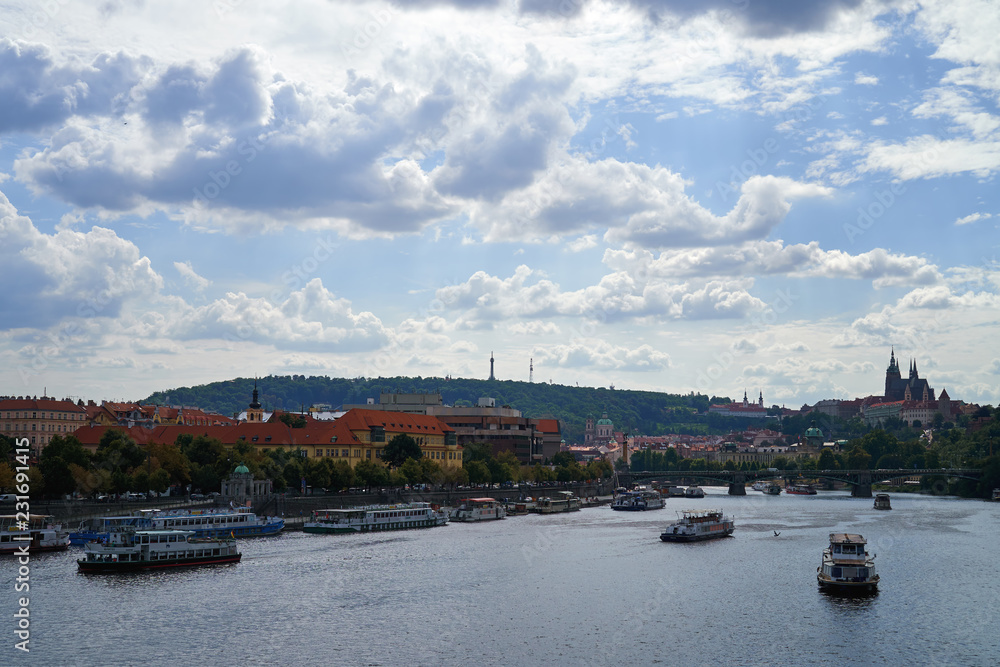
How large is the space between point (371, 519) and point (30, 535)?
147 ft

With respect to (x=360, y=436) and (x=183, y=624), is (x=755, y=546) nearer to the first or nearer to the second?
(x=183, y=624)

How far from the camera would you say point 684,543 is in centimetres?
12519

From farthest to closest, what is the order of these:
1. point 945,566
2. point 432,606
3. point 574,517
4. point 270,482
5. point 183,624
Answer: point 574,517, point 270,482, point 945,566, point 432,606, point 183,624

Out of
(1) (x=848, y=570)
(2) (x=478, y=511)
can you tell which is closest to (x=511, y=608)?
(1) (x=848, y=570)

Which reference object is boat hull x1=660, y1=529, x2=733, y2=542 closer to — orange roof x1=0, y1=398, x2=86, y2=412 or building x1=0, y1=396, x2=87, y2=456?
building x1=0, y1=396, x2=87, y2=456

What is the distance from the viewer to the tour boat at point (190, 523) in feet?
340

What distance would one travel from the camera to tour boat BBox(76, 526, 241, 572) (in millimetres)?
89812

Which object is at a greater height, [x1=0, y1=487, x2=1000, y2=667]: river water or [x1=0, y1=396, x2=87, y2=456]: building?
[x1=0, y1=396, x2=87, y2=456]: building

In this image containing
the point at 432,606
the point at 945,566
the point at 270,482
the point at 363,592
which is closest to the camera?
the point at 432,606

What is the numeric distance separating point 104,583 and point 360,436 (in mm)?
104758

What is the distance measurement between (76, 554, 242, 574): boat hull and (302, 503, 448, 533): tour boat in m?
31.2

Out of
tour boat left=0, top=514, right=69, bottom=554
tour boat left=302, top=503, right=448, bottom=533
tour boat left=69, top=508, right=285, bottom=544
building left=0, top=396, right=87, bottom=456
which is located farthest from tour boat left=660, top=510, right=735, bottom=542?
building left=0, top=396, right=87, bottom=456

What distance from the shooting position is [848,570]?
277ft

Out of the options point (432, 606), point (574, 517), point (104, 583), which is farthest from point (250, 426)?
point (432, 606)
